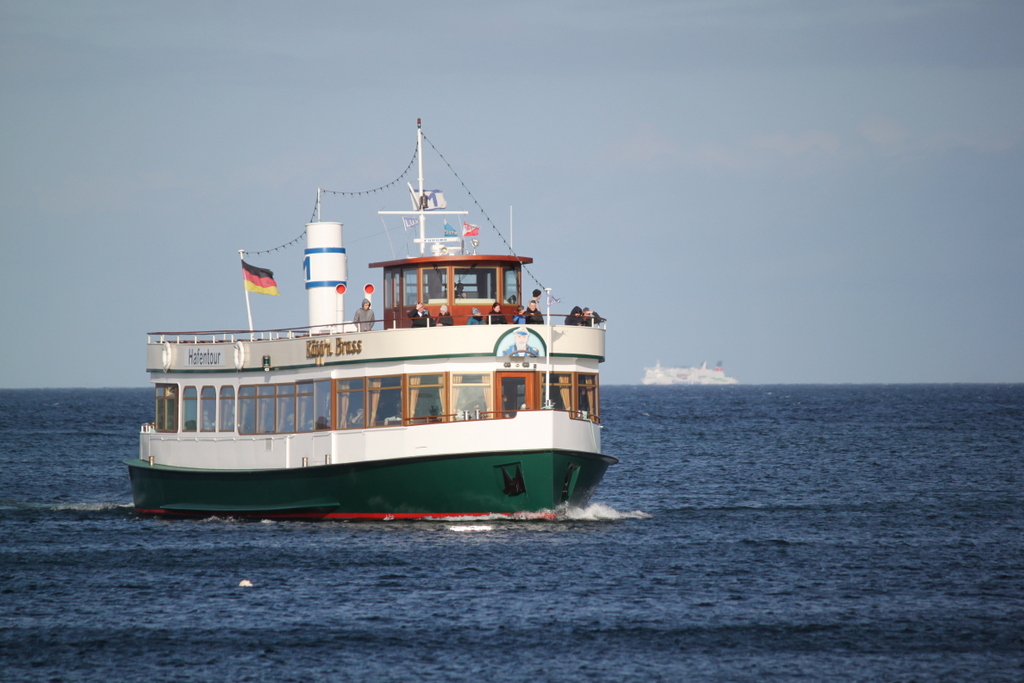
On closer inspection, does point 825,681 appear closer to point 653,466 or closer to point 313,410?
point 313,410

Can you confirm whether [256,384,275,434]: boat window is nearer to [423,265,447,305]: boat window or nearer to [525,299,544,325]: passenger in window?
[423,265,447,305]: boat window

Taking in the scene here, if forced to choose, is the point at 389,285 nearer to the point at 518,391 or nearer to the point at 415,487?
the point at 518,391

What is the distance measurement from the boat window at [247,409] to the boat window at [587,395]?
8.31m

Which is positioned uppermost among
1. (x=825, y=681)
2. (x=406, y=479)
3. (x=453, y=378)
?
(x=453, y=378)

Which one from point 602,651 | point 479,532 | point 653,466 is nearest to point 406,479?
point 479,532

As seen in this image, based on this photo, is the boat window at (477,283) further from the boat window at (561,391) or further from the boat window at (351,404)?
the boat window at (351,404)

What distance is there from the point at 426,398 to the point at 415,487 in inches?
79.6

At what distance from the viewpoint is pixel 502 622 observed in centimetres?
2058

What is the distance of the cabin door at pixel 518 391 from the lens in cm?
2803

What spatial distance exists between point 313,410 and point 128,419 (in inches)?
3319

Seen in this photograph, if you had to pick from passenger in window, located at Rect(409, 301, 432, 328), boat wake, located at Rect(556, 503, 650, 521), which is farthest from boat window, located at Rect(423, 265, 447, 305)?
boat wake, located at Rect(556, 503, 650, 521)

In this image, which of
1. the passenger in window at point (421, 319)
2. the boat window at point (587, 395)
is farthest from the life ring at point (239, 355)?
the boat window at point (587, 395)

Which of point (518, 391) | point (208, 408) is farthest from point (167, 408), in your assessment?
point (518, 391)

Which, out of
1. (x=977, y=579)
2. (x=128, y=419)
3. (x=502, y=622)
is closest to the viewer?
(x=502, y=622)
